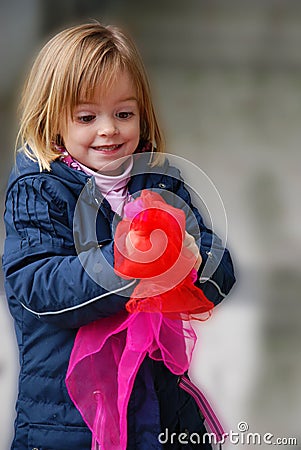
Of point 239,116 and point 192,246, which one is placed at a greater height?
point 192,246

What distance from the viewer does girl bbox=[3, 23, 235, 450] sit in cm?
91

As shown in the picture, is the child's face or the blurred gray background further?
the blurred gray background

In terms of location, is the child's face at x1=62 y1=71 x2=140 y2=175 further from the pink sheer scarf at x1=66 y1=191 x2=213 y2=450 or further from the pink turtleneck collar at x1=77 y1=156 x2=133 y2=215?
the pink sheer scarf at x1=66 y1=191 x2=213 y2=450

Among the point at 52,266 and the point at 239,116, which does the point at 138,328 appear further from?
the point at 239,116

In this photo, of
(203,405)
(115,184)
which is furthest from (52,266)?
(203,405)

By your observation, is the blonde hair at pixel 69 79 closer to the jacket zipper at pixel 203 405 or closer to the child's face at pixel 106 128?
the child's face at pixel 106 128

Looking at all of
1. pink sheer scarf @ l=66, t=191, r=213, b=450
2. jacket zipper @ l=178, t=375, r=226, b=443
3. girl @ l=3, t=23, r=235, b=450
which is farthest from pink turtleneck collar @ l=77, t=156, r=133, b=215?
jacket zipper @ l=178, t=375, r=226, b=443

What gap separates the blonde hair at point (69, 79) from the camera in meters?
0.94

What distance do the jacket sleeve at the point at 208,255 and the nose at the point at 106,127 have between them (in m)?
0.12

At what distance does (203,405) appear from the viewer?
105 cm

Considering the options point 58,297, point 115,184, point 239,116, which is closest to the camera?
point 58,297

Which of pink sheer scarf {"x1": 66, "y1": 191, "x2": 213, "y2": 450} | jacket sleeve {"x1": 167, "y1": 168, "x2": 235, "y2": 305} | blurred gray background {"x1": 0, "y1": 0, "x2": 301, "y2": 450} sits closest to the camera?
pink sheer scarf {"x1": 66, "y1": 191, "x2": 213, "y2": 450}

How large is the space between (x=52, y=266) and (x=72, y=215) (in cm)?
9

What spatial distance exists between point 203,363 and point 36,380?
37.9 inches
